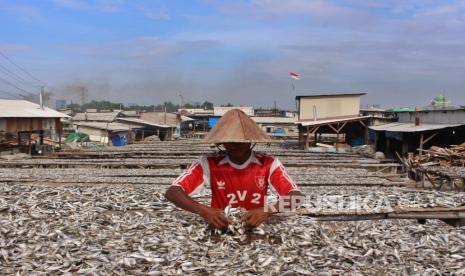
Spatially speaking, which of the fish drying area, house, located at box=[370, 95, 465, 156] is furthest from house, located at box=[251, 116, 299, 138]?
the fish drying area

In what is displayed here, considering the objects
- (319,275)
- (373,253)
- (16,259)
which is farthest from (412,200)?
(16,259)

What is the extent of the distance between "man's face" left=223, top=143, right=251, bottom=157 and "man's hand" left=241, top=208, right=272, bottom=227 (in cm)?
52

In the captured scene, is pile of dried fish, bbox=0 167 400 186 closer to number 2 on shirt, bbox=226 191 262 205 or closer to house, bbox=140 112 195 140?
number 2 on shirt, bbox=226 191 262 205

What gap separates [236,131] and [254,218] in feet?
2.30

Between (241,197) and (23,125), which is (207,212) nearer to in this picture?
(241,197)

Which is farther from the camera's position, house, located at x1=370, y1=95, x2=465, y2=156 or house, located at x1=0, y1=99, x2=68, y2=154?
house, located at x1=0, y1=99, x2=68, y2=154

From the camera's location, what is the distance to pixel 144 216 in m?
4.31

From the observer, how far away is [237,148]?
11.8 feet

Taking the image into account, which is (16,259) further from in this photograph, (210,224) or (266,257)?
(266,257)

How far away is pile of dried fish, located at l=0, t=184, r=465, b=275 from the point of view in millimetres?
3098

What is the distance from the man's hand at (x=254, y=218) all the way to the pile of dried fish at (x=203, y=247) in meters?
0.13

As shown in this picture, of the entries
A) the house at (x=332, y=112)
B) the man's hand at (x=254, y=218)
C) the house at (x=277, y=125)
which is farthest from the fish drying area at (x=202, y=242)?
the house at (x=277, y=125)

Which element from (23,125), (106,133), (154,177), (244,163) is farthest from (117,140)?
(244,163)

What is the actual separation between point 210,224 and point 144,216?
3.72 ft
